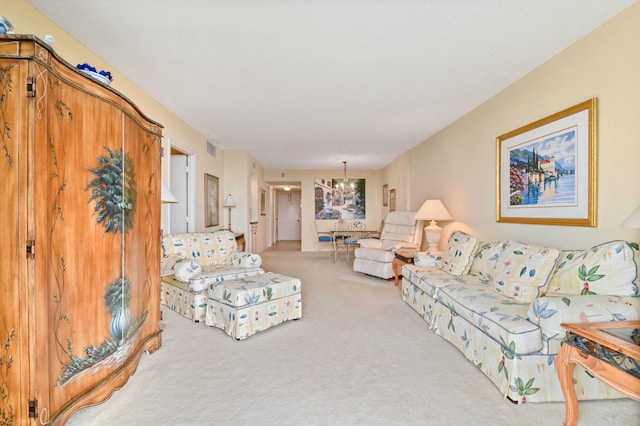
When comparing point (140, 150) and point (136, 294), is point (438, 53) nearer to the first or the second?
point (140, 150)

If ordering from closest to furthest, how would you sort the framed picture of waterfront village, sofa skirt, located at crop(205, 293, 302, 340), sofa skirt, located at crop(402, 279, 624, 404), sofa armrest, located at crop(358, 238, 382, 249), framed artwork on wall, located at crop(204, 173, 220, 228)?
sofa skirt, located at crop(402, 279, 624, 404) < the framed picture of waterfront village < sofa skirt, located at crop(205, 293, 302, 340) < framed artwork on wall, located at crop(204, 173, 220, 228) < sofa armrest, located at crop(358, 238, 382, 249)

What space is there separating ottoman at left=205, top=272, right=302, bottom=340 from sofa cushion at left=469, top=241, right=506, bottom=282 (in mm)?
1905

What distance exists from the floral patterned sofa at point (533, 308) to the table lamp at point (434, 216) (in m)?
1.48

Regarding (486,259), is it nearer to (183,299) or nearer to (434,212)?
(434,212)

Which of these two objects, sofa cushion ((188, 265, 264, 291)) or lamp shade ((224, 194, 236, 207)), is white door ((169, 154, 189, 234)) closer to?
lamp shade ((224, 194, 236, 207))

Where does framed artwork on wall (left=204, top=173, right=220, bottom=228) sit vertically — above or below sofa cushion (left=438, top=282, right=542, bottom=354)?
above

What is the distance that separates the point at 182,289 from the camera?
3.26 m

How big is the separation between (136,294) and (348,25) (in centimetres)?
240

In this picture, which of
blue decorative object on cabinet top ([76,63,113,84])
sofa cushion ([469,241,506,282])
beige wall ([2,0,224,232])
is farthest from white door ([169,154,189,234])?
sofa cushion ([469,241,506,282])

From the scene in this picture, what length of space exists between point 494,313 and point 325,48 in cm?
234

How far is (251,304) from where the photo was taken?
8.93ft

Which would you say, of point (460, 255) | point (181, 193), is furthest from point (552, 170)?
point (181, 193)

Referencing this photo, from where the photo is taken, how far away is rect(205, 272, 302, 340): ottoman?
8.73 ft

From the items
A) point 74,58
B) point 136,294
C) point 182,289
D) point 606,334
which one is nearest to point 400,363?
point 606,334
